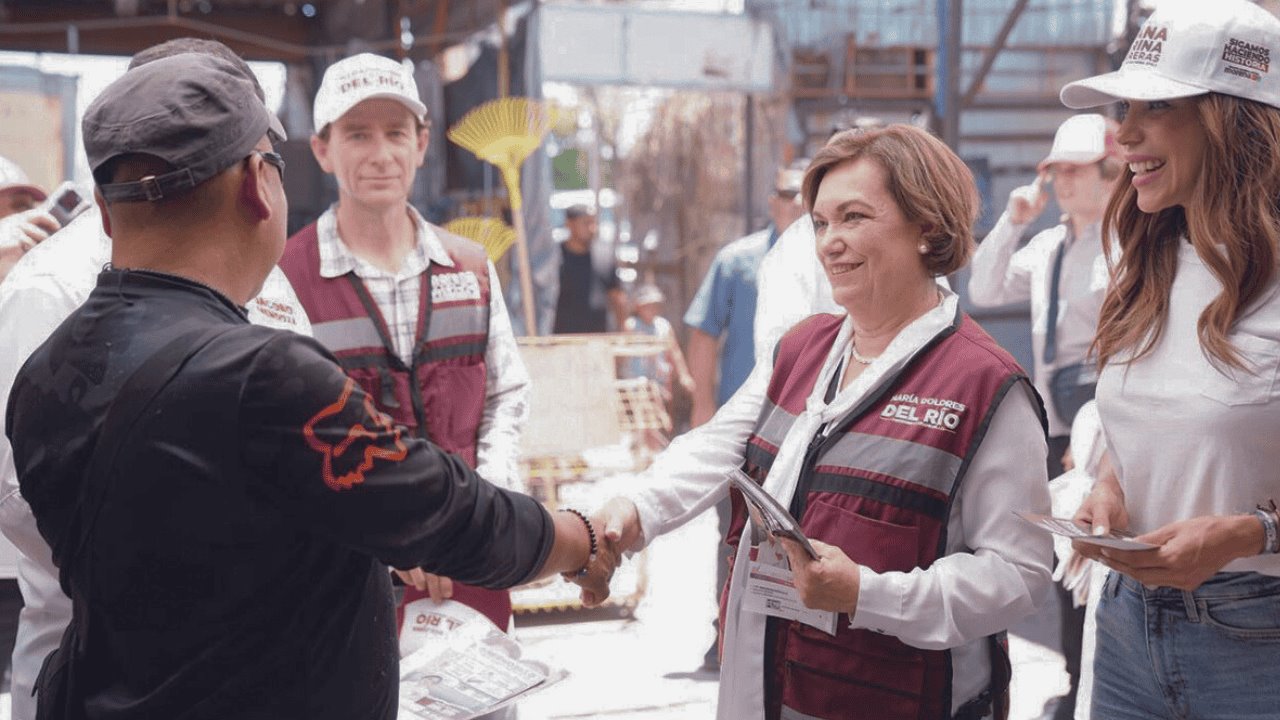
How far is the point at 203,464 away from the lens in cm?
153

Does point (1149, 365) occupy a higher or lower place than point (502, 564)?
higher

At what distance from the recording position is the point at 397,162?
11.0 ft

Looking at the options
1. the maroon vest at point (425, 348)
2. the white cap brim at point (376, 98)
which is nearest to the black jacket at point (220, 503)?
the maroon vest at point (425, 348)

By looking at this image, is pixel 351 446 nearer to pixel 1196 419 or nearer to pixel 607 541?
pixel 607 541

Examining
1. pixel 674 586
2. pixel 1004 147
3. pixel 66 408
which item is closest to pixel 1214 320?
pixel 66 408

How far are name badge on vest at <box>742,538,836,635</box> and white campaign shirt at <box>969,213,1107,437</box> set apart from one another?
2.57 metres

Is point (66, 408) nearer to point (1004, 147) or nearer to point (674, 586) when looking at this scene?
point (674, 586)

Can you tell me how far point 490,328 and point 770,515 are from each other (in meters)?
1.63

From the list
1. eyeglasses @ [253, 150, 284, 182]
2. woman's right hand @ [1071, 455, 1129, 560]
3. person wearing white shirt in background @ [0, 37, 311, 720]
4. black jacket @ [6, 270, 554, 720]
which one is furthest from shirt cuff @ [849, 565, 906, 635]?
person wearing white shirt in background @ [0, 37, 311, 720]

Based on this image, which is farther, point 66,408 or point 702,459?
point 702,459

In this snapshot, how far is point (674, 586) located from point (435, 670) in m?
4.52

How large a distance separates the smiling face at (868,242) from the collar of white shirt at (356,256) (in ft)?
4.52

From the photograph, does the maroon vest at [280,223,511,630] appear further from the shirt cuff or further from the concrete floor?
the concrete floor

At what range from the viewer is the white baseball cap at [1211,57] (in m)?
2.14
